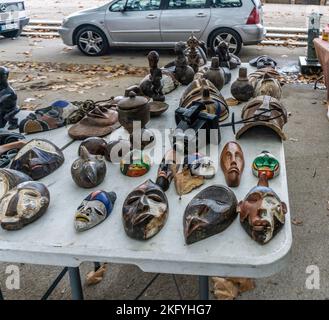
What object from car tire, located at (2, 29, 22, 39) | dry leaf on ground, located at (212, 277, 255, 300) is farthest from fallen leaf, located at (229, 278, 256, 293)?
car tire, located at (2, 29, 22, 39)

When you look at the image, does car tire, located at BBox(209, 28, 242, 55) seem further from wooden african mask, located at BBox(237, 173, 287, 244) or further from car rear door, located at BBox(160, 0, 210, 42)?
wooden african mask, located at BBox(237, 173, 287, 244)

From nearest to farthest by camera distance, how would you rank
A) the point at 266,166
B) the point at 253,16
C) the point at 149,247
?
the point at 149,247 < the point at 266,166 < the point at 253,16

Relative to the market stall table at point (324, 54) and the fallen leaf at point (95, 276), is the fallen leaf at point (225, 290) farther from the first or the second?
the market stall table at point (324, 54)

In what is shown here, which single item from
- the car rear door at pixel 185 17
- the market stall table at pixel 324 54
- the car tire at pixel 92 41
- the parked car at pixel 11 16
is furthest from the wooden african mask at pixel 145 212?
the parked car at pixel 11 16

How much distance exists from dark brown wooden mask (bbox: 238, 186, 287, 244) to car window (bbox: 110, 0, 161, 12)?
21.0 feet

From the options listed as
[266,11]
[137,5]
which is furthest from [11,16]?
[266,11]

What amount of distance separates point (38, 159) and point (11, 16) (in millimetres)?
8218

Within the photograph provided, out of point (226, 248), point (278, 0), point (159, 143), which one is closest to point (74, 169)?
point (159, 143)

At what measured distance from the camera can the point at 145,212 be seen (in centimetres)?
144

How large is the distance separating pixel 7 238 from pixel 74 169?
420mm

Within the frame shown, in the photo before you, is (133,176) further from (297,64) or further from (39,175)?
(297,64)

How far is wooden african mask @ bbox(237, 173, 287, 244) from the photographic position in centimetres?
137

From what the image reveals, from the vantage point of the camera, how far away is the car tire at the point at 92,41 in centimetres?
755

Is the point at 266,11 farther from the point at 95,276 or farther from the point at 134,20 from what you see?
the point at 95,276
